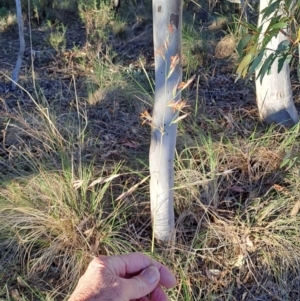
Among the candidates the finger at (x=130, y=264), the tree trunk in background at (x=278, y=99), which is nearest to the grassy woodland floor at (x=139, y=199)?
the tree trunk in background at (x=278, y=99)

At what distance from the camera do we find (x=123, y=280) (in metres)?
Result: 1.60

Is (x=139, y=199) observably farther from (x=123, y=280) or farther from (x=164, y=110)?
(x=123, y=280)

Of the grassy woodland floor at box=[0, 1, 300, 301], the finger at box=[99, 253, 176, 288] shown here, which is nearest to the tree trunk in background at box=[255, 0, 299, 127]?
the grassy woodland floor at box=[0, 1, 300, 301]

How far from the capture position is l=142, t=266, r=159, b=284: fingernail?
1666 mm

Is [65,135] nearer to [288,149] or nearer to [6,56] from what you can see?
[288,149]

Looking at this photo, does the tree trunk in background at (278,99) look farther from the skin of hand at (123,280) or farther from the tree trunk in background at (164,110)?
the skin of hand at (123,280)

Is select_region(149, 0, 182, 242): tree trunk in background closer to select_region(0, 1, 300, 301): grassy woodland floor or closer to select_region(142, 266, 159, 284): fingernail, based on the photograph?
select_region(0, 1, 300, 301): grassy woodland floor

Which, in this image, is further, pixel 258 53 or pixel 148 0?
pixel 148 0

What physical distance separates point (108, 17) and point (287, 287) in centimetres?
463

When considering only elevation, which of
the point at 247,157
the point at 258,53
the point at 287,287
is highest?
the point at 258,53

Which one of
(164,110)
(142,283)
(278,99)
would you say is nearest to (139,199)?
(164,110)

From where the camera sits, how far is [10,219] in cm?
314

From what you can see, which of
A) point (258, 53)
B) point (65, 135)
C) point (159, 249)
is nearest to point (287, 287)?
point (159, 249)

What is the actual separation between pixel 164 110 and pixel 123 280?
1063 millimetres
